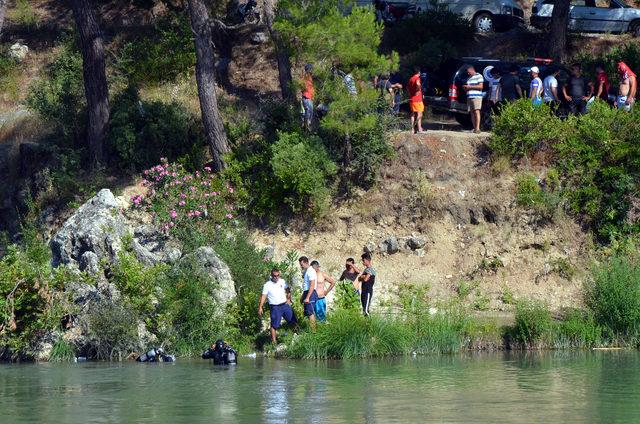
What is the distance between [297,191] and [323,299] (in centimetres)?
468

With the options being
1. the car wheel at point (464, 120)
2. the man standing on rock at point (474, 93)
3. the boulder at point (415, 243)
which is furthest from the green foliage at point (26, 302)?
the car wheel at point (464, 120)

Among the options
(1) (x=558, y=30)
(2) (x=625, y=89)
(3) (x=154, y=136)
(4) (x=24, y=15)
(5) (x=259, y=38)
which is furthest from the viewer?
(4) (x=24, y=15)

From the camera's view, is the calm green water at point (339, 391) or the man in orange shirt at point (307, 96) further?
the man in orange shirt at point (307, 96)

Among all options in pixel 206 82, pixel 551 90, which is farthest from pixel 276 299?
pixel 551 90

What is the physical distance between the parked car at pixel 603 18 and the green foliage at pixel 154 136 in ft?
41.9

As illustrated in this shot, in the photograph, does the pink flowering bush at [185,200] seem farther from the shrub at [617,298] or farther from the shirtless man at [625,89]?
the shirtless man at [625,89]

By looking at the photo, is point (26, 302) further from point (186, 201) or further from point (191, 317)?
point (186, 201)

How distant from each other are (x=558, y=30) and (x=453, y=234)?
927 centimetres

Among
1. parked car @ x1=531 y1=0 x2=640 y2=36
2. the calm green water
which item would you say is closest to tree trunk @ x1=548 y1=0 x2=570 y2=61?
parked car @ x1=531 y1=0 x2=640 y2=36

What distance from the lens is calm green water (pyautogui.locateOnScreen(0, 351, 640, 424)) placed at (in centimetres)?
1708

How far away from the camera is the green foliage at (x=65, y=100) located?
30.5m

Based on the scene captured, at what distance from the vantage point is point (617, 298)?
22891 millimetres

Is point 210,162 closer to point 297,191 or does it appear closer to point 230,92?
point 297,191

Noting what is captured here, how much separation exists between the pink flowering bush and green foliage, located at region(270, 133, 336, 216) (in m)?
1.35
